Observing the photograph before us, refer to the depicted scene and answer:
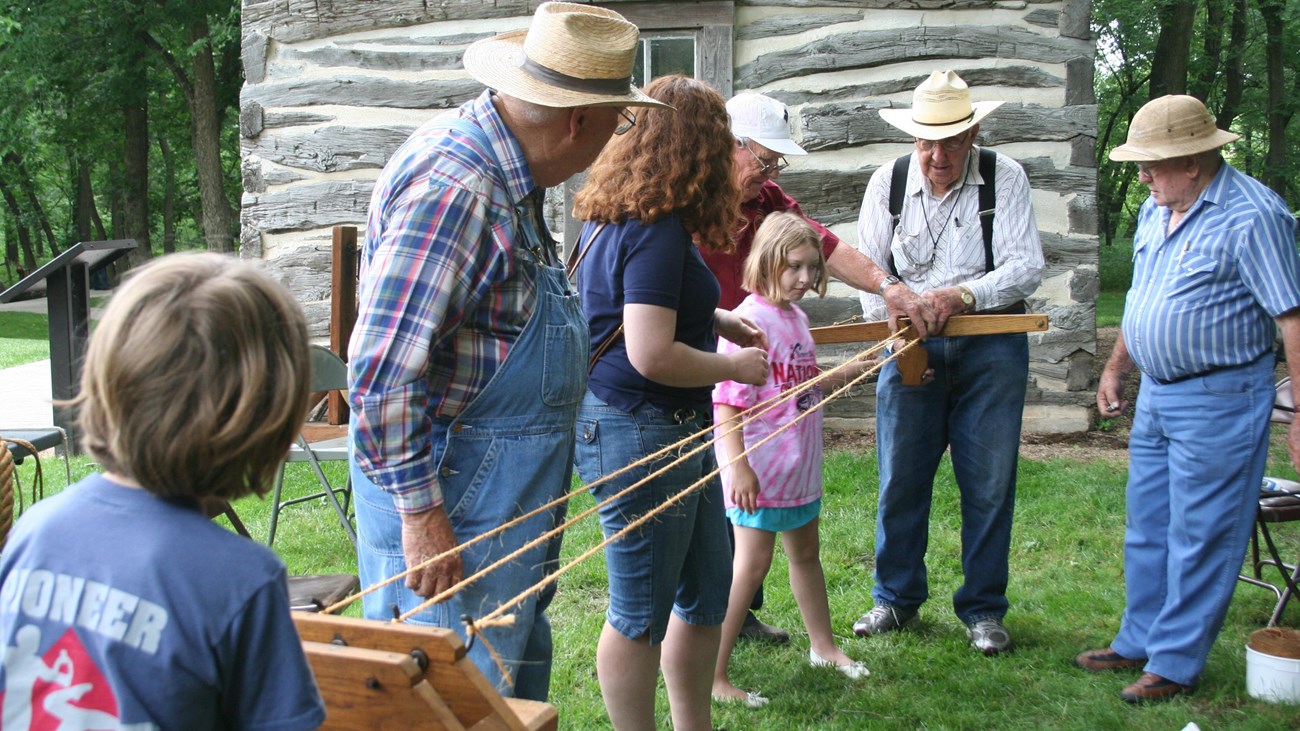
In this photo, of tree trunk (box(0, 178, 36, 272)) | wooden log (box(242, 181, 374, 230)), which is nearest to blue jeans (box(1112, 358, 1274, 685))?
wooden log (box(242, 181, 374, 230))

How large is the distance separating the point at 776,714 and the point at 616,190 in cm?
193

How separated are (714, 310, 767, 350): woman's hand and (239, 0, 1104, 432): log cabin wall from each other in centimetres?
434

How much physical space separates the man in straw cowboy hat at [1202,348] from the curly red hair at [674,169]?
5.53 feet

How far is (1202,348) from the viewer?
3641 millimetres

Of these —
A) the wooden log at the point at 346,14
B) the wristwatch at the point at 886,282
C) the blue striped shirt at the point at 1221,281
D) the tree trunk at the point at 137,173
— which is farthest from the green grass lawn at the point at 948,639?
the tree trunk at the point at 137,173

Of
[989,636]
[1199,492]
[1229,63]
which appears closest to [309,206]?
[989,636]

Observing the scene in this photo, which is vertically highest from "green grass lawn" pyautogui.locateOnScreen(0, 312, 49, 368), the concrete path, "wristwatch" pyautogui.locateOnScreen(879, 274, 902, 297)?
"wristwatch" pyautogui.locateOnScreen(879, 274, 902, 297)

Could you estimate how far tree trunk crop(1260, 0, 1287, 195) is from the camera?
15516 mm

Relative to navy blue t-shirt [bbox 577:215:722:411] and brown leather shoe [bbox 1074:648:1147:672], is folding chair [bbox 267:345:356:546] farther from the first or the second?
brown leather shoe [bbox 1074:648:1147:672]

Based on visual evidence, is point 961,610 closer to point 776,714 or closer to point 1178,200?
point 776,714

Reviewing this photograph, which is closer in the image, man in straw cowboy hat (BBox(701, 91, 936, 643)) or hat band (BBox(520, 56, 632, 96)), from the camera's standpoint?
hat band (BBox(520, 56, 632, 96))

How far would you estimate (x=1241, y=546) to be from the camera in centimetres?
366

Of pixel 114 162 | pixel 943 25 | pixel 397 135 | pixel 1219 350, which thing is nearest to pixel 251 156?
pixel 397 135

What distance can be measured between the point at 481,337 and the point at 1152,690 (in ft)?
9.27
